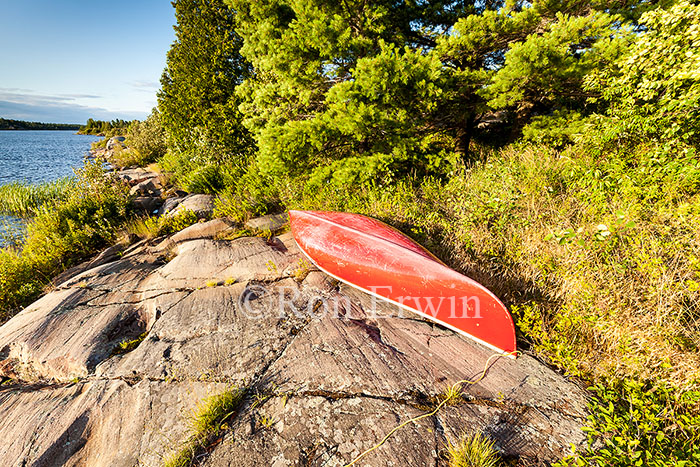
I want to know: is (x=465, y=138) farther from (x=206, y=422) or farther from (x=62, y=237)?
(x=62, y=237)

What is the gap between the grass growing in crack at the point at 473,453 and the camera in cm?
164

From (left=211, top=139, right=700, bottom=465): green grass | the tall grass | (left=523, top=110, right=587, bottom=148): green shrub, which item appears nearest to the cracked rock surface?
(left=211, top=139, right=700, bottom=465): green grass

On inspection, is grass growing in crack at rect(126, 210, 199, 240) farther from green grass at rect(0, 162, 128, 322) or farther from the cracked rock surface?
the cracked rock surface

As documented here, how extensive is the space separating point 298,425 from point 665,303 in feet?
10.4

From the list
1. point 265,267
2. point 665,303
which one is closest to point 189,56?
point 265,267

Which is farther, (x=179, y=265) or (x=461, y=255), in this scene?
(x=179, y=265)

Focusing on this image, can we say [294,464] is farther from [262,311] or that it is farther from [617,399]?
[617,399]

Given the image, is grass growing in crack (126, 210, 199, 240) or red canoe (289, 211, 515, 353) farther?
grass growing in crack (126, 210, 199, 240)

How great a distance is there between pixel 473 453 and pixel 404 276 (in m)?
1.61

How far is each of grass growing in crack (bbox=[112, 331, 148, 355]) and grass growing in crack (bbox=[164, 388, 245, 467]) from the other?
4.37 ft

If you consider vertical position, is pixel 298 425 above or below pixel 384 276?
below

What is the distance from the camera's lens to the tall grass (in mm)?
7161

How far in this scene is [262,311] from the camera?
9.87 feet

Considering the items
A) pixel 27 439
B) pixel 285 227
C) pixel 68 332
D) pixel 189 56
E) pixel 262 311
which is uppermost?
pixel 189 56
